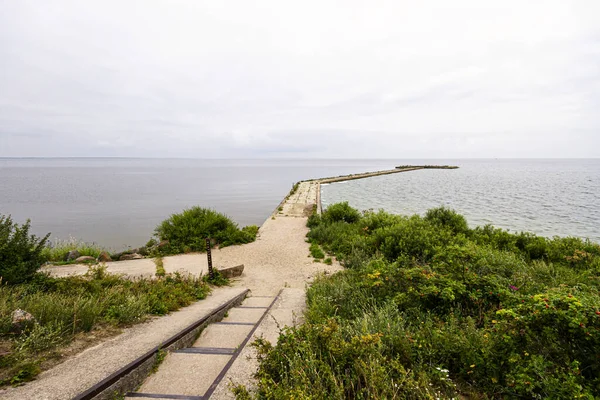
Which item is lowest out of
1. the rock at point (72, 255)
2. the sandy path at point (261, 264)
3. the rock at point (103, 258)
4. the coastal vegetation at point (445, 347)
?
the sandy path at point (261, 264)

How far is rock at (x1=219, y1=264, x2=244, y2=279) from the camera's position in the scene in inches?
339

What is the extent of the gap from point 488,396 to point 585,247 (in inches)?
464

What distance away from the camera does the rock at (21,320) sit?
371 cm

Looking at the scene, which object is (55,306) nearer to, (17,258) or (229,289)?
(17,258)

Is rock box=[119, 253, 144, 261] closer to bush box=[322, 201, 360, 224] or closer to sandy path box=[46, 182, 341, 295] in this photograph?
sandy path box=[46, 182, 341, 295]

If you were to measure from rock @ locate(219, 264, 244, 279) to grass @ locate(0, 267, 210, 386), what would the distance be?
4.46 ft

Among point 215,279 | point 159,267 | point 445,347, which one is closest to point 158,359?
point 445,347

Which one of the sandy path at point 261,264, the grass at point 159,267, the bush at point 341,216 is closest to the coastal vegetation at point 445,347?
the sandy path at point 261,264

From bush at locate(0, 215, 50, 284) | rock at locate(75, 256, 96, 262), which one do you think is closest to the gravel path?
rock at locate(75, 256, 96, 262)

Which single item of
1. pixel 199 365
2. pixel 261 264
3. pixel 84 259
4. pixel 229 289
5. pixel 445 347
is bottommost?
pixel 261 264

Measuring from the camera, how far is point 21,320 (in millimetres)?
3775

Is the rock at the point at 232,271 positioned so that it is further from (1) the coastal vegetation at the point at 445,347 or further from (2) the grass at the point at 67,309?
(1) the coastal vegetation at the point at 445,347

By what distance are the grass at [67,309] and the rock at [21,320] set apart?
4 cm

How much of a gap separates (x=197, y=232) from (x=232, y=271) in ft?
14.0
